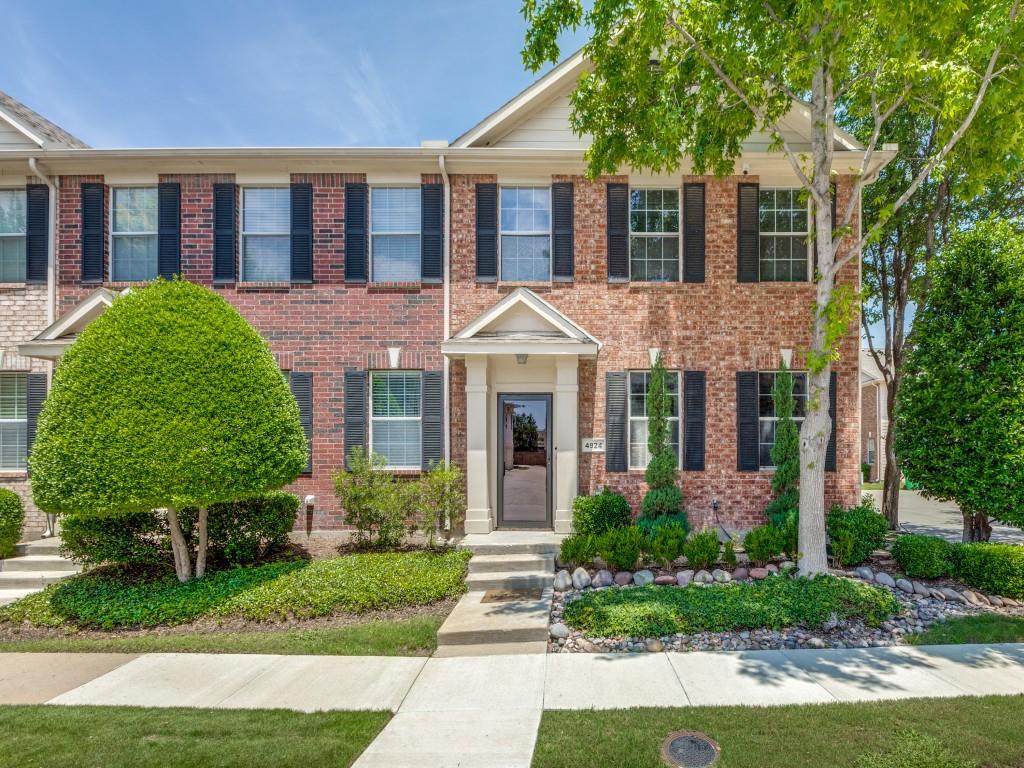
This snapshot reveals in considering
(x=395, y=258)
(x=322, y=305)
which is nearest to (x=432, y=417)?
(x=322, y=305)

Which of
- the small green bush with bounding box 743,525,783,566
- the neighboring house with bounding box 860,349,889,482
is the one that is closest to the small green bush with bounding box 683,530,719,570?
the small green bush with bounding box 743,525,783,566

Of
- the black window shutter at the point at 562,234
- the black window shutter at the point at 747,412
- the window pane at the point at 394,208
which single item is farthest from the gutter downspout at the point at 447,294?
the black window shutter at the point at 747,412

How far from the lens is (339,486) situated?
26.4 feet

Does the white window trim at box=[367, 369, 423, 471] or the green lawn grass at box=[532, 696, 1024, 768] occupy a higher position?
the white window trim at box=[367, 369, 423, 471]

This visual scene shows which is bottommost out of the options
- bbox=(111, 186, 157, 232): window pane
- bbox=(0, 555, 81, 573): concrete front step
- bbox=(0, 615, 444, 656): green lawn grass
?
bbox=(0, 615, 444, 656): green lawn grass

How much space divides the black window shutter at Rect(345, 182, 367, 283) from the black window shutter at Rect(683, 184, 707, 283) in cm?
557

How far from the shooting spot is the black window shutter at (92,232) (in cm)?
888

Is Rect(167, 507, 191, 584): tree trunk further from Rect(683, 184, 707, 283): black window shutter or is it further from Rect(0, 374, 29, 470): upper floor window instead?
Rect(683, 184, 707, 283): black window shutter

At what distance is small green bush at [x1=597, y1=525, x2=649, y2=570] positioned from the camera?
7102 millimetres

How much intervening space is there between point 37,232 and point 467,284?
7.40 m

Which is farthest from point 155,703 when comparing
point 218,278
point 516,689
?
point 218,278

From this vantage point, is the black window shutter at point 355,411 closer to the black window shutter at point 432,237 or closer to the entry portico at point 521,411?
the entry portico at point 521,411

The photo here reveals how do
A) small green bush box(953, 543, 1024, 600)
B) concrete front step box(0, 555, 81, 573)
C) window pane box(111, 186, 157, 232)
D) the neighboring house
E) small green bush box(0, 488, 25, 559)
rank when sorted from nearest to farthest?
small green bush box(953, 543, 1024, 600)
concrete front step box(0, 555, 81, 573)
small green bush box(0, 488, 25, 559)
window pane box(111, 186, 157, 232)
the neighboring house

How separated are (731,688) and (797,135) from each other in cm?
899
